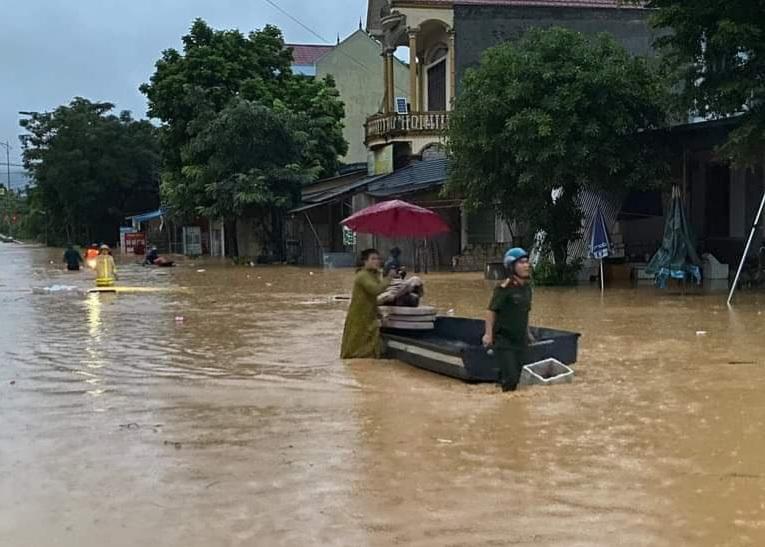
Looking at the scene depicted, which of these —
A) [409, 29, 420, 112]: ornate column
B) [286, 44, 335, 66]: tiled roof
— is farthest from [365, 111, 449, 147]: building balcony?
[286, 44, 335, 66]: tiled roof

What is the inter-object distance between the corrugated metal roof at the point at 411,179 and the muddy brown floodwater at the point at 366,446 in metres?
16.4

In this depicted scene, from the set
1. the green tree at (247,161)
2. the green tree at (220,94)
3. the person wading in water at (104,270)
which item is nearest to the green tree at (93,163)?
the green tree at (220,94)

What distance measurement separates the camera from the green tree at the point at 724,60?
16266mm

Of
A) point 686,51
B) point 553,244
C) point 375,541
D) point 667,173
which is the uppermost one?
point 686,51

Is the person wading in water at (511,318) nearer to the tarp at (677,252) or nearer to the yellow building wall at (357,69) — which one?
the tarp at (677,252)

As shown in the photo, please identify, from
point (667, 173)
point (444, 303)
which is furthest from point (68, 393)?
point (667, 173)

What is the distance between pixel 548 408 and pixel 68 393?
4739 mm

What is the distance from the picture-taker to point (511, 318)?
8.90 metres

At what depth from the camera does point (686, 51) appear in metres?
17.4

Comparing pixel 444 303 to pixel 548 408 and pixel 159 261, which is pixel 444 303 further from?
pixel 159 261

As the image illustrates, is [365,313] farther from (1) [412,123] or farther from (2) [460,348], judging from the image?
(1) [412,123]

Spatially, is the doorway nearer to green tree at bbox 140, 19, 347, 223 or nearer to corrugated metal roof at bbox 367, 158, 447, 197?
corrugated metal roof at bbox 367, 158, 447, 197

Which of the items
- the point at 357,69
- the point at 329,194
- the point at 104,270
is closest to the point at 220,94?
the point at 329,194

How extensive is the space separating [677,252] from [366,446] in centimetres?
1344
